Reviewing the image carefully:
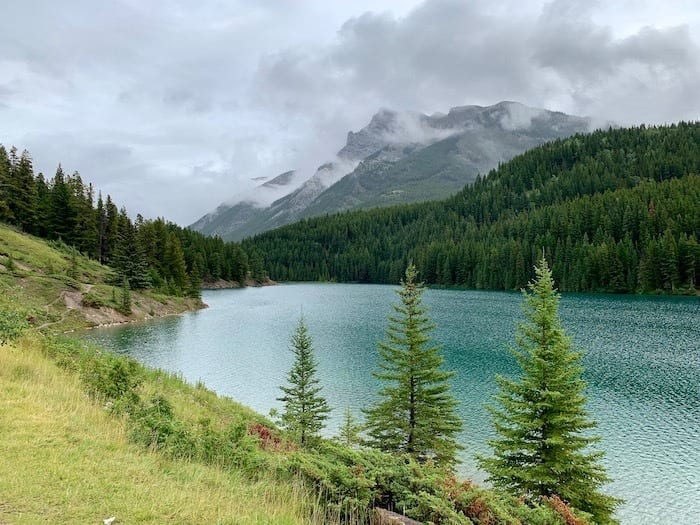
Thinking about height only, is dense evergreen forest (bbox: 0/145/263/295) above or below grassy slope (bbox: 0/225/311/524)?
above

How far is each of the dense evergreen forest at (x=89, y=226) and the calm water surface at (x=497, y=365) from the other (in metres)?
14.6

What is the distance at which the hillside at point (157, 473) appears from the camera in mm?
7637

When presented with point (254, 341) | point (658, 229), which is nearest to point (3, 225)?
point (254, 341)

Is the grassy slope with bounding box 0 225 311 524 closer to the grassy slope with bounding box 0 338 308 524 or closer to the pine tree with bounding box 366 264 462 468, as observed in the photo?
the grassy slope with bounding box 0 338 308 524

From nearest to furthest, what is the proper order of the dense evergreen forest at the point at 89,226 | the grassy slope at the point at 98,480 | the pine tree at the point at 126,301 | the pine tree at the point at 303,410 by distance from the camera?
the grassy slope at the point at 98,480, the pine tree at the point at 303,410, the pine tree at the point at 126,301, the dense evergreen forest at the point at 89,226

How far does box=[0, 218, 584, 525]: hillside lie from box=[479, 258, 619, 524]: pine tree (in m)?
3.01

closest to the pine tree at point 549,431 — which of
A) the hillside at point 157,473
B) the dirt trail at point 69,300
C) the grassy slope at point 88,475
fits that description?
the hillside at point 157,473

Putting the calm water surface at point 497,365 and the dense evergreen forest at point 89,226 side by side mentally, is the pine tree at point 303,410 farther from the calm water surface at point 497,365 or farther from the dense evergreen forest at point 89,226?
the dense evergreen forest at point 89,226

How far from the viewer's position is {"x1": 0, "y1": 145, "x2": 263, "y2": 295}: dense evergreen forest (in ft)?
259

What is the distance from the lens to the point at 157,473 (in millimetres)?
9141

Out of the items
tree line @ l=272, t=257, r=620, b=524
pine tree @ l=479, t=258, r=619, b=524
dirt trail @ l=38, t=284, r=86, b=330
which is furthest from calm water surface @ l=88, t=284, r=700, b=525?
dirt trail @ l=38, t=284, r=86, b=330

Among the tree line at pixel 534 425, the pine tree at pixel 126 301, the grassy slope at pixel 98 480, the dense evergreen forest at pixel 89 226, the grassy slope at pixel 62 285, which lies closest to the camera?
the grassy slope at pixel 98 480

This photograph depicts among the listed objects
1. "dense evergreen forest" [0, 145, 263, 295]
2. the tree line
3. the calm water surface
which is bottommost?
the calm water surface

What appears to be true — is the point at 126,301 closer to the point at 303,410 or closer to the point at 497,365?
the point at 303,410
